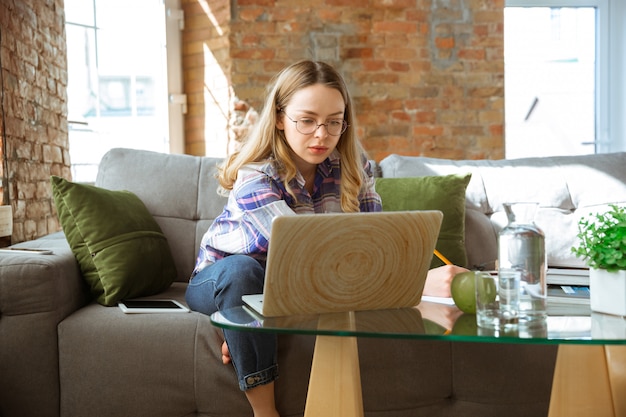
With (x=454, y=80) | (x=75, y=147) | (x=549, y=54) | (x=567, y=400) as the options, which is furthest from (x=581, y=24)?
(x=567, y=400)

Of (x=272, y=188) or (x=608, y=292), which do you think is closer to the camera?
(x=608, y=292)

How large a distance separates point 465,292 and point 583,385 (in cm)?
31

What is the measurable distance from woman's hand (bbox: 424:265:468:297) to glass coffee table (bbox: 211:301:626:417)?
9cm

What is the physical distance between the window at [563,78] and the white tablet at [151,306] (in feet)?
11.1

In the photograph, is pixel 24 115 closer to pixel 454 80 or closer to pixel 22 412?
pixel 22 412

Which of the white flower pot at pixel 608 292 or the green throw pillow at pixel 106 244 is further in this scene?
the green throw pillow at pixel 106 244

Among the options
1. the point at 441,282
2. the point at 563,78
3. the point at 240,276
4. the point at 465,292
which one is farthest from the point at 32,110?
the point at 563,78

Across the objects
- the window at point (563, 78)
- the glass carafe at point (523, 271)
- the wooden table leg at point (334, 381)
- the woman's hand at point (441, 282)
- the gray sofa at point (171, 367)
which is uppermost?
the window at point (563, 78)

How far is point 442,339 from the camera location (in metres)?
1.08

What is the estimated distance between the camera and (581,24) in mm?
4852

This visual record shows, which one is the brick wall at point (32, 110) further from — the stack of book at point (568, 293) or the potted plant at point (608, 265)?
the potted plant at point (608, 265)

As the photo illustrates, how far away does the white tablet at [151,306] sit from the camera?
187cm

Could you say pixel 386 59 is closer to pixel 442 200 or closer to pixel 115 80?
pixel 115 80

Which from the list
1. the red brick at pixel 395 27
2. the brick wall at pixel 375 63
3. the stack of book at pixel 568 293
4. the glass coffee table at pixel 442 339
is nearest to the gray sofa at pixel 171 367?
the stack of book at pixel 568 293
